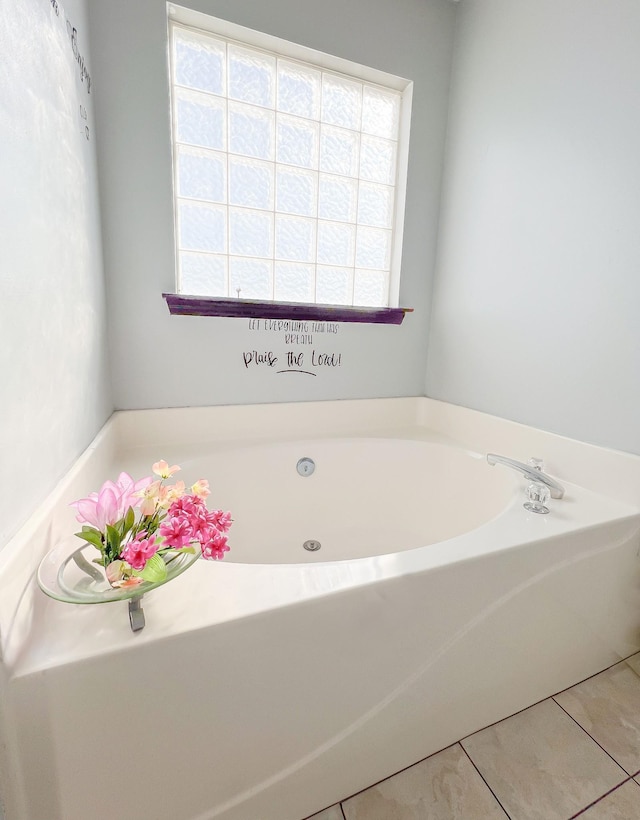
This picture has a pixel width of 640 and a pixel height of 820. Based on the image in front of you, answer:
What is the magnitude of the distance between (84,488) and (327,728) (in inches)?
30.4

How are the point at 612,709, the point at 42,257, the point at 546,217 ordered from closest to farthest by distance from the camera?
the point at 42,257 → the point at 612,709 → the point at 546,217

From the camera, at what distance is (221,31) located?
141 centimetres

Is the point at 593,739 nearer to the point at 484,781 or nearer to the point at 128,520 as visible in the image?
the point at 484,781

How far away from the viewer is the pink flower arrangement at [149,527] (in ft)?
1.93

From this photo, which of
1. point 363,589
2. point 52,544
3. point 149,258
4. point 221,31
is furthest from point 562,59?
point 52,544

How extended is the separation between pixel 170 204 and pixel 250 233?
0.33 meters

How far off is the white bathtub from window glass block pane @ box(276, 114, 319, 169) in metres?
1.31

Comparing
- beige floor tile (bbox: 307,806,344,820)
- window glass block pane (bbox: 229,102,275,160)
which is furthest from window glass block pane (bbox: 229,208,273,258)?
beige floor tile (bbox: 307,806,344,820)

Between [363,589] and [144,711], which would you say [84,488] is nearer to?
[144,711]

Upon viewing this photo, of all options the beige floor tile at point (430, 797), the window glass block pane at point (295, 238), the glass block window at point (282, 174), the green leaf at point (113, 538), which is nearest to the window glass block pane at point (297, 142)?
the glass block window at point (282, 174)

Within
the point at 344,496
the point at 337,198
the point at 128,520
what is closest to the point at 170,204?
the point at 337,198

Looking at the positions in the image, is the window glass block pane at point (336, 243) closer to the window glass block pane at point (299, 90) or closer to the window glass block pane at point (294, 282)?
the window glass block pane at point (294, 282)

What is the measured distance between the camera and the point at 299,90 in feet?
5.22

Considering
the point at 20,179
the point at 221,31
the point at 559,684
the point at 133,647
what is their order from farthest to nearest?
the point at 221,31 → the point at 559,684 → the point at 20,179 → the point at 133,647
